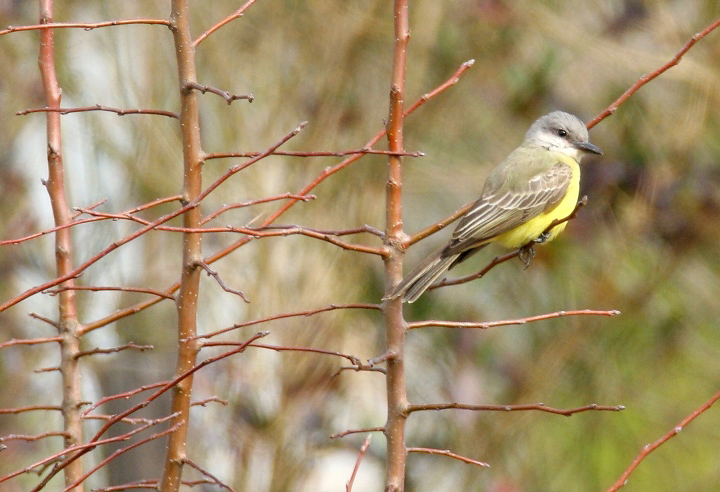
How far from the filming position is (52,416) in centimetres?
841

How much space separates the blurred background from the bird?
1875 mm

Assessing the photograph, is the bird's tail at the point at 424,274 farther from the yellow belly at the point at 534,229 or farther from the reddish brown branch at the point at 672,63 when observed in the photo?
the reddish brown branch at the point at 672,63

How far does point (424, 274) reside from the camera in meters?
4.00

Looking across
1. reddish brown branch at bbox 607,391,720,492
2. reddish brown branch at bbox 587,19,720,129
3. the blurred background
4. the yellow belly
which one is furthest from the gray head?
reddish brown branch at bbox 607,391,720,492

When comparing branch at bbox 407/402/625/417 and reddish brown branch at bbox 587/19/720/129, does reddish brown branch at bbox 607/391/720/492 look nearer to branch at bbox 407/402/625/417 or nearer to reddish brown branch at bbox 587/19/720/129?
branch at bbox 407/402/625/417

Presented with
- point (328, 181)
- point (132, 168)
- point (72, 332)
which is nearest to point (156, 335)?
point (132, 168)

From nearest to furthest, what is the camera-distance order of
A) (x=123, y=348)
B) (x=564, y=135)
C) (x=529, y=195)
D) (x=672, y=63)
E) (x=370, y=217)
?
(x=123, y=348) → (x=672, y=63) → (x=529, y=195) → (x=564, y=135) → (x=370, y=217)

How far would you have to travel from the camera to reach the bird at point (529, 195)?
15.4 ft

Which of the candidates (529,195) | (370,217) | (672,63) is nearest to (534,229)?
(529,195)

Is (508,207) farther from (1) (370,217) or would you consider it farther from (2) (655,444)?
(2) (655,444)

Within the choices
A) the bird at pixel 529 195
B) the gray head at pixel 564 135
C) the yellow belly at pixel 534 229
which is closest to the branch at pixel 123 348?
the bird at pixel 529 195

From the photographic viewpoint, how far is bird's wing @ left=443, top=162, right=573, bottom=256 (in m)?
4.64

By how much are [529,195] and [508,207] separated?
17 centimetres

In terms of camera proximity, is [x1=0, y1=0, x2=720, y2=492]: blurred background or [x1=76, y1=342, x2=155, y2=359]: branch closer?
[x1=76, y1=342, x2=155, y2=359]: branch
